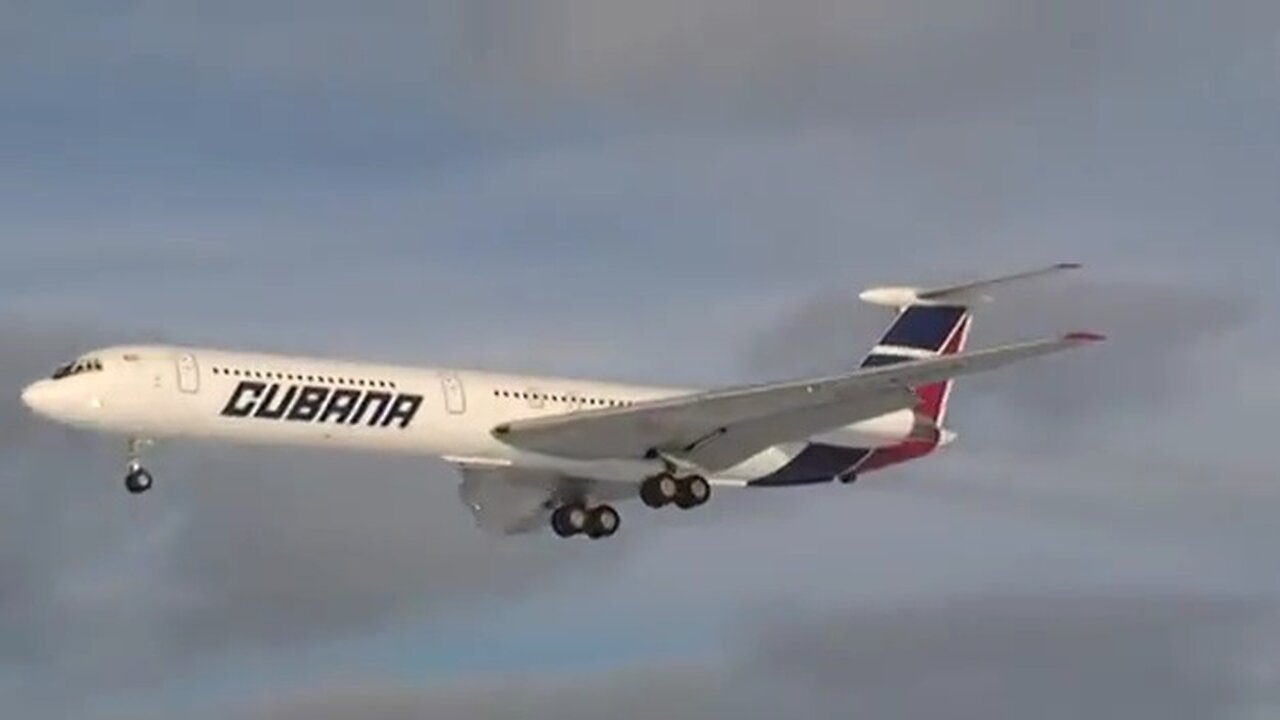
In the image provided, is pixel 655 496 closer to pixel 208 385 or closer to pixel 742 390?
pixel 742 390

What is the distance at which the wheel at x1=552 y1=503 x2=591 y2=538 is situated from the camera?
101 m

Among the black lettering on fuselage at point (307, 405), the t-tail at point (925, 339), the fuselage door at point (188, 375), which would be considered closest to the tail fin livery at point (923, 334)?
the t-tail at point (925, 339)

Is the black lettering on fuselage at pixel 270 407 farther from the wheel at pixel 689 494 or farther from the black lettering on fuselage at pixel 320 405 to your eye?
the wheel at pixel 689 494

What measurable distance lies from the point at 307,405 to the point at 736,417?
38.8 feet

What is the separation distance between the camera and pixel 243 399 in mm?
92062

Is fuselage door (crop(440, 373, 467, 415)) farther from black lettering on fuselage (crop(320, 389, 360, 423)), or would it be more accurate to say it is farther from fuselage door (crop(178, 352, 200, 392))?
fuselage door (crop(178, 352, 200, 392))

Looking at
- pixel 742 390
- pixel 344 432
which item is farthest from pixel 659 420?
pixel 344 432

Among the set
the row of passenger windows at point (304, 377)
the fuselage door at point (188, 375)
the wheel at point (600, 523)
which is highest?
the fuselage door at point (188, 375)

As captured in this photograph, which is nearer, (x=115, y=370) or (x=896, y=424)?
(x=115, y=370)

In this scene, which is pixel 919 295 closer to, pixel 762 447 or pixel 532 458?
pixel 762 447

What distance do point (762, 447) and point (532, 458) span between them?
722 cm

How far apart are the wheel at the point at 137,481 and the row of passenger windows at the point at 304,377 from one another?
3206mm

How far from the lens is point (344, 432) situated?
93375 millimetres

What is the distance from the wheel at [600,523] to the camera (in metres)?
101
